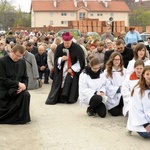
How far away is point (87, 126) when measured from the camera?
7941mm

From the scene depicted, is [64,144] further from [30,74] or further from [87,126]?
[30,74]

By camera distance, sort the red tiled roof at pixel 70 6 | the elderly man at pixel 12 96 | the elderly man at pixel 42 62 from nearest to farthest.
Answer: the elderly man at pixel 12 96
the elderly man at pixel 42 62
the red tiled roof at pixel 70 6

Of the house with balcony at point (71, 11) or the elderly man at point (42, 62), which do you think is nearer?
the elderly man at point (42, 62)

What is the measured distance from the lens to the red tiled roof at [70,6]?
9344cm

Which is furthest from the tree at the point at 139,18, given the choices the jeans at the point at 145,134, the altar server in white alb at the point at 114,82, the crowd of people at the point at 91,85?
the jeans at the point at 145,134

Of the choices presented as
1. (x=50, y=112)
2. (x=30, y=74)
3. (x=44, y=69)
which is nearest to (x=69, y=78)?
(x=50, y=112)

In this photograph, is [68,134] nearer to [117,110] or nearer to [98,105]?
[98,105]

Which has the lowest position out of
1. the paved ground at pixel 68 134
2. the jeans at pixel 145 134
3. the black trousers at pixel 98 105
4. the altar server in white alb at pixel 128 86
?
the paved ground at pixel 68 134

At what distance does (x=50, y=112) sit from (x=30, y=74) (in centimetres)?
372

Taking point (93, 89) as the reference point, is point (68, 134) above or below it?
below

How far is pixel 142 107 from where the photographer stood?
6922mm

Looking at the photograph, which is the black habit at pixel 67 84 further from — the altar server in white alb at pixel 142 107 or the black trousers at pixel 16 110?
the altar server in white alb at pixel 142 107

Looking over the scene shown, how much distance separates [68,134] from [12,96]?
1.58 metres

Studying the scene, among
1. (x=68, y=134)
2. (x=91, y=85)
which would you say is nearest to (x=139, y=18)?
(x=91, y=85)
